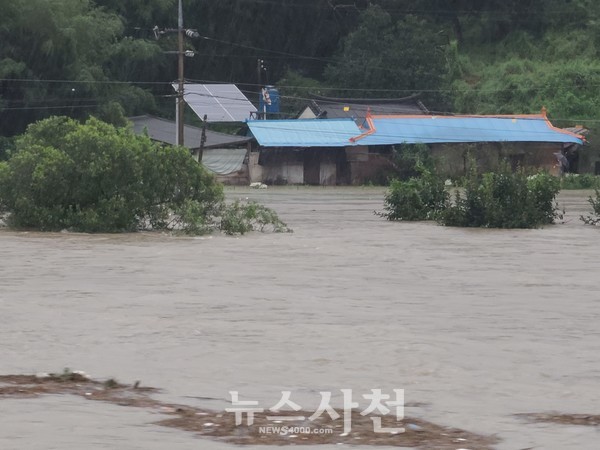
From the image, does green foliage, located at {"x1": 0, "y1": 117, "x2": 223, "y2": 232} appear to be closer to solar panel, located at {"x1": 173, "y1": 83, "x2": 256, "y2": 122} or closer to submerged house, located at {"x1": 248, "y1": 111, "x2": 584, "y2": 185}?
submerged house, located at {"x1": 248, "y1": 111, "x2": 584, "y2": 185}

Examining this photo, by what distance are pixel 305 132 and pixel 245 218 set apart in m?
31.0

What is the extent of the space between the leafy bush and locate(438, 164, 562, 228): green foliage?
5.53 m

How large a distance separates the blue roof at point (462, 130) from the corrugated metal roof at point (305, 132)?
46.7 inches

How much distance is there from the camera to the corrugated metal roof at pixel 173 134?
59250mm

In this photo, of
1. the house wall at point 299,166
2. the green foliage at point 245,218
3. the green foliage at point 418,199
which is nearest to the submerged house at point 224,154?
the house wall at point 299,166

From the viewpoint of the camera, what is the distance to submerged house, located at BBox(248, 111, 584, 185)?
58656mm

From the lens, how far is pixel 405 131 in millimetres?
59938

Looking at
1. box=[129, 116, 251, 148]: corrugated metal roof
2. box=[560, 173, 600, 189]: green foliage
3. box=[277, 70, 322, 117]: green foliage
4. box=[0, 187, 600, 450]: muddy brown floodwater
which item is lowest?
box=[0, 187, 600, 450]: muddy brown floodwater

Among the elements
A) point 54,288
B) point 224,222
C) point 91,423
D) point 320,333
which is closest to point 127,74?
point 224,222

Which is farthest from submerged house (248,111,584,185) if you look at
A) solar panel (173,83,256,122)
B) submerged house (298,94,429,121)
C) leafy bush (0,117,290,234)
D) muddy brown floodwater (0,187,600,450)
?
muddy brown floodwater (0,187,600,450)

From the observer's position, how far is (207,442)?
24.4ft

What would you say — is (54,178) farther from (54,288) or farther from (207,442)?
(207,442)

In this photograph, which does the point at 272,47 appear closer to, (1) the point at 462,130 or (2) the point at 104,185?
(1) the point at 462,130

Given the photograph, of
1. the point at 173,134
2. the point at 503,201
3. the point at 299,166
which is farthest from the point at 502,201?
the point at 173,134
